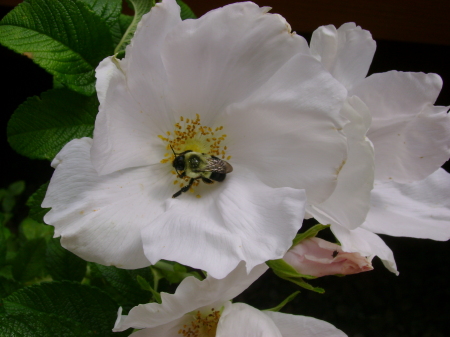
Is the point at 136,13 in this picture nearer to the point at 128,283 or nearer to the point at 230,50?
the point at 230,50

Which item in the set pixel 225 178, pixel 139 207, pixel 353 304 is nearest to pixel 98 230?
pixel 139 207

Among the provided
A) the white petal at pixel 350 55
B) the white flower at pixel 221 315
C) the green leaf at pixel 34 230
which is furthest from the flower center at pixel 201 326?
the green leaf at pixel 34 230

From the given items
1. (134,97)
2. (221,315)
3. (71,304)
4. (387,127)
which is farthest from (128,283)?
(387,127)

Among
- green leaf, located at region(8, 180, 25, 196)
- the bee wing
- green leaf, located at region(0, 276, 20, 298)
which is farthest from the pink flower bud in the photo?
green leaf, located at region(8, 180, 25, 196)

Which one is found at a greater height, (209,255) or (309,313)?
(209,255)

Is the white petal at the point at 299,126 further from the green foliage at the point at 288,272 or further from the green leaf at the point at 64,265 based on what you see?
the green leaf at the point at 64,265

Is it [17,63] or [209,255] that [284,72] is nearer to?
[209,255]

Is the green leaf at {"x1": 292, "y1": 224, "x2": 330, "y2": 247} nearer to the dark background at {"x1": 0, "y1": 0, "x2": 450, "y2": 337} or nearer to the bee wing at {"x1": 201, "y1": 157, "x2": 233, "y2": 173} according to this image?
the bee wing at {"x1": 201, "y1": 157, "x2": 233, "y2": 173}
